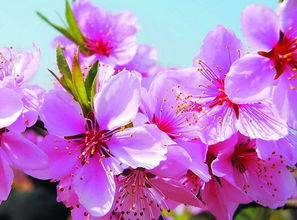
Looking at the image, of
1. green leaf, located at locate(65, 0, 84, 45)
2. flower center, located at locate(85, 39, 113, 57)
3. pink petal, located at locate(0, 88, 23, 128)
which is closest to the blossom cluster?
pink petal, located at locate(0, 88, 23, 128)

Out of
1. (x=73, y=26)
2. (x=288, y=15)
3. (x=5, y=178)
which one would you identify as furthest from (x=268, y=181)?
(x=73, y=26)

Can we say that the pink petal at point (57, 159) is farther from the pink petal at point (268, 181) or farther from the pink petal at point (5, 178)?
the pink petal at point (268, 181)

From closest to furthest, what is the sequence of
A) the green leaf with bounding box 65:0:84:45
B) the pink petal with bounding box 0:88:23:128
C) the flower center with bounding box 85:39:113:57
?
the pink petal with bounding box 0:88:23:128, the green leaf with bounding box 65:0:84:45, the flower center with bounding box 85:39:113:57

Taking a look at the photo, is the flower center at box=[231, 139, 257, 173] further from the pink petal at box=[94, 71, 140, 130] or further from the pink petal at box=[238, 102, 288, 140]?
the pink petal at box=[94, 71, 140, 130]

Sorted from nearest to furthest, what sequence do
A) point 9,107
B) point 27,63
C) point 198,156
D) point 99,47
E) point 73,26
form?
point 9,107, point 198,156, point 27,63, point 73,26, point 99,47

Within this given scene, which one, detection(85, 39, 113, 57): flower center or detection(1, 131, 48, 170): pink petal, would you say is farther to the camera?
detection(85, 39, 113, 57): flower center

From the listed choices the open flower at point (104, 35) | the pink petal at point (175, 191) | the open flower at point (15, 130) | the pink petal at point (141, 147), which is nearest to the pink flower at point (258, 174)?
the pink petal at point (175, 191)

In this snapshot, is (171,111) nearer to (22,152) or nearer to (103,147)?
(103,147)

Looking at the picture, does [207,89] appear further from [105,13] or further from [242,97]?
[105,13]
